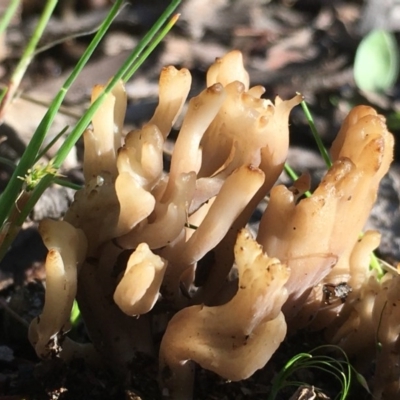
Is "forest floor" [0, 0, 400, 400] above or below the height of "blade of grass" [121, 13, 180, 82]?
below

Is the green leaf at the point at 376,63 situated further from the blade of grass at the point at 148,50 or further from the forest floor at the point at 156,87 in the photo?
the blade of grass at the point at 148,50

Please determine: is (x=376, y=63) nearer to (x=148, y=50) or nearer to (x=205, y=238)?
(x=148, y=50)

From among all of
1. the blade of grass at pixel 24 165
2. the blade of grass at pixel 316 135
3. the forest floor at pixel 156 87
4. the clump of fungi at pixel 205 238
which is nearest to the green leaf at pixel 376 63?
the forest floor at pixel 156 87

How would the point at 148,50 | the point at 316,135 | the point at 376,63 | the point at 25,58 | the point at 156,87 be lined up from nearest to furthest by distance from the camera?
the point at 148,50, the point at 25,58, the point at 316,135, the point at 156,87, the point at 376,63

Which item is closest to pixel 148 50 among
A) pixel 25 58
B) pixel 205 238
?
pixel 25 58

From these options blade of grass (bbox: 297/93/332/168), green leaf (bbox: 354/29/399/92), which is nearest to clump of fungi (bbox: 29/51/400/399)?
blade of grass (bbox: 297/93/332/168)

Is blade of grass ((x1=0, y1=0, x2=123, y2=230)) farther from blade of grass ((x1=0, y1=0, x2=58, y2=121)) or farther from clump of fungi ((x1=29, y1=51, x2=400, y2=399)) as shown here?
blade of grass ((x1=0, y1=0, x2=58, y2=121))

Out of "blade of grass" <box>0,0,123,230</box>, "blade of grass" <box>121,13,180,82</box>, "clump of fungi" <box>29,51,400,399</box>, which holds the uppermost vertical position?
"blade of grass" <box>121,13,180,82</box>
